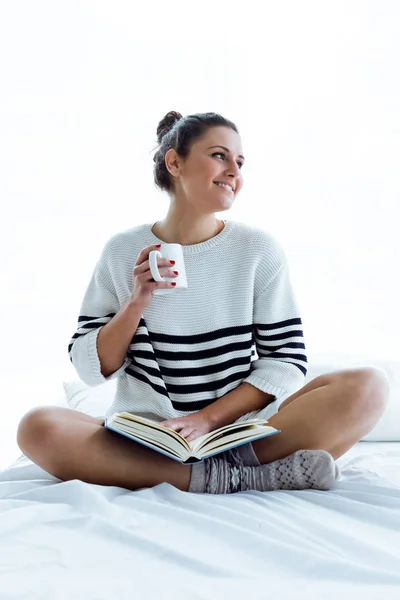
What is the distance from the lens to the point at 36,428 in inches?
53.4

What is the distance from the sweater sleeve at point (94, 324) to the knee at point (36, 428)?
0.17 metres

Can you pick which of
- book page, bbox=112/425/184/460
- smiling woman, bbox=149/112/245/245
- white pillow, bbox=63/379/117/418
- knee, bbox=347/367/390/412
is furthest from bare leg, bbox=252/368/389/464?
white pillow, bbox=63/379/117/418

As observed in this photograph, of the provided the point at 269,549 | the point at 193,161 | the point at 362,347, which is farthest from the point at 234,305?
the point at 362,347

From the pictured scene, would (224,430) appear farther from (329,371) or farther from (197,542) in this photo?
(329,371)

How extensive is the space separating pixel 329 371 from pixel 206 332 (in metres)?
0.47

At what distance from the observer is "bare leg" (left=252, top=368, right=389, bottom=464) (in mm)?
1354

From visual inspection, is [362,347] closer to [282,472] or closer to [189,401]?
[189,401]

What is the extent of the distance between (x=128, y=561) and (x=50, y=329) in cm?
187

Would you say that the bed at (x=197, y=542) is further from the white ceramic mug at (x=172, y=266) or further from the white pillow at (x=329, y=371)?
the white pillow at (x=329, y=371)

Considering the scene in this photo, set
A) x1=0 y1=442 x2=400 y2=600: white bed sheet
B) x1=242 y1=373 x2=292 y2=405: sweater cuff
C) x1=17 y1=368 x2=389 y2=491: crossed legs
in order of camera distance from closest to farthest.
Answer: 1. x1=0 y1=442 x2=400 y2=600: white bed sheet
2. x1=17 y1=368 x2=389 y2=491: crossed legs
3. x1=242 y1=373 x2=292 y2=405: sweater cuff

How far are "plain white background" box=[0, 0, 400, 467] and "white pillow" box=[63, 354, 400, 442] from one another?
0.57 metres

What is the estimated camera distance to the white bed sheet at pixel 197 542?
81cm

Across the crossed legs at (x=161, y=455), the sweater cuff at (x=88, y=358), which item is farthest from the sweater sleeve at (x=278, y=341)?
the sweater cuff at (x=88, y=358)

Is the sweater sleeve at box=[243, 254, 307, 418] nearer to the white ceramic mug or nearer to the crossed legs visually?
the crossed legs
